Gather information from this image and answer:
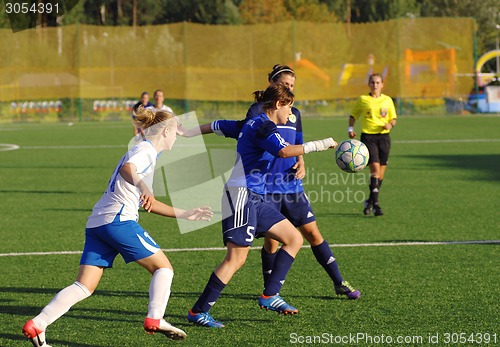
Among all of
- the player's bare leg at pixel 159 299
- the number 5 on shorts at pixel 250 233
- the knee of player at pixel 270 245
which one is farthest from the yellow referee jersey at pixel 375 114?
the player's bare leg at pixel 159 299

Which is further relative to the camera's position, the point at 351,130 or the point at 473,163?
the point at 473,163

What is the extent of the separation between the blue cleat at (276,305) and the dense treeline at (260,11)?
72.8 meters

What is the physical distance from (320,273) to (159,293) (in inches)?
115

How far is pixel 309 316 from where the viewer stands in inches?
271

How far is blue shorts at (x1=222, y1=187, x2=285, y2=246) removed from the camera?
21.8 ft

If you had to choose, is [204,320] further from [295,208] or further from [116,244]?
[295,208]

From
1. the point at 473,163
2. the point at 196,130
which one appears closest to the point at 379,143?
the point at 196,130

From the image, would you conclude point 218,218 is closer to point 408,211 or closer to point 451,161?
point 408,211

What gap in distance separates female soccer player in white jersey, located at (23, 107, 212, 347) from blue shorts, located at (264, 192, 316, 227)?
1343mm

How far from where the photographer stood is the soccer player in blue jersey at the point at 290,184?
727 cm

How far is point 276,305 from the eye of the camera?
6.85 meters

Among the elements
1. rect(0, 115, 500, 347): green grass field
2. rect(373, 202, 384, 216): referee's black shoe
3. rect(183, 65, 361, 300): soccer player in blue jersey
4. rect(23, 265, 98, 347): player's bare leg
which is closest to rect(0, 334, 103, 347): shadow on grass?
rect(0, 115, 500, 347): green grass field

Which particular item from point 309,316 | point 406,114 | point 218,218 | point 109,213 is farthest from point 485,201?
point 406,114

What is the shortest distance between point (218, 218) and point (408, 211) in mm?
2953
